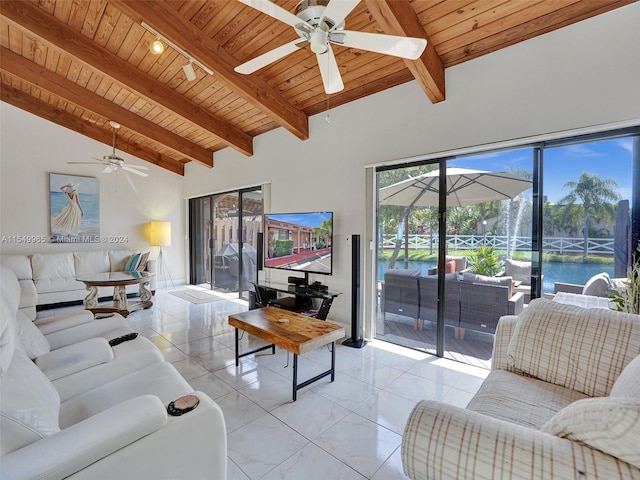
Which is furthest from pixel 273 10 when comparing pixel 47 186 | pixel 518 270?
pixel 47 186

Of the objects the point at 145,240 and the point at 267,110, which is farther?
the point at 145,240

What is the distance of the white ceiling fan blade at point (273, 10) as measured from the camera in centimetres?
152

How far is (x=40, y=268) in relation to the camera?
5.02m

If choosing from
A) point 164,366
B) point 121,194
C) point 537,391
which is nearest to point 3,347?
point 164,366

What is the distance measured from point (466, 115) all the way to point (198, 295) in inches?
212

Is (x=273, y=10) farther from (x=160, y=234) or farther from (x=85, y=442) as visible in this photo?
(x=160, y=234)

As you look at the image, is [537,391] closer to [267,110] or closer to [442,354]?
[442,354]

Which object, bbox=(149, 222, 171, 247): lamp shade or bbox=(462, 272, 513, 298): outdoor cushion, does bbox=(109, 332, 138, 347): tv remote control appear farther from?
bbox=(149, 222, 171, 247): lamp shade

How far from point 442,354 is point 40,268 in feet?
20.4

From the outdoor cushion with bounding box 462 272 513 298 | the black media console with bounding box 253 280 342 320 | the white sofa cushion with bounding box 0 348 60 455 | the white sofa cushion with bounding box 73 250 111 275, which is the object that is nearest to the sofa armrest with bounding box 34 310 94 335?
the white sofa cushion with bounding box 0 348 60 455

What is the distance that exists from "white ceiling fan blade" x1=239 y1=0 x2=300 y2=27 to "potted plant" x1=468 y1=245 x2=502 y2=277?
8.05ft

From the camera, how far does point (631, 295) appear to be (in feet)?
6.52

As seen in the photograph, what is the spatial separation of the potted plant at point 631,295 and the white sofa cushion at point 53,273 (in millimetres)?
6607

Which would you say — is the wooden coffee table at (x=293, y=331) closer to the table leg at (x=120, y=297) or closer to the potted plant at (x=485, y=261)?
the potted plant at (x=485, y=261)
